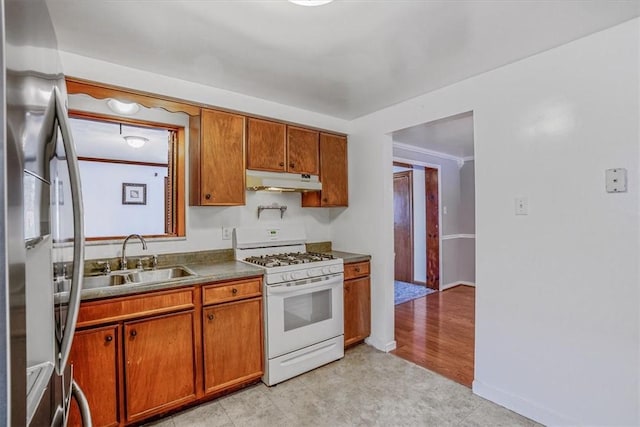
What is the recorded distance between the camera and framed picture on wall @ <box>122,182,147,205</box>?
3.38 meters

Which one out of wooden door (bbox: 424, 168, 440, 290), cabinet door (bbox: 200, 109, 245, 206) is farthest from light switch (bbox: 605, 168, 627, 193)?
wooden door (bbox: 424, 168, 440, 290)

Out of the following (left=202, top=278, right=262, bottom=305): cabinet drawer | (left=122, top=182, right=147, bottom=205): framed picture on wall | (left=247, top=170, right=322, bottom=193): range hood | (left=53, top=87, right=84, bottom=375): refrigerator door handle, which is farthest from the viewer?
(left=122, top=182, right=147, bottom=205): framed picture on wall

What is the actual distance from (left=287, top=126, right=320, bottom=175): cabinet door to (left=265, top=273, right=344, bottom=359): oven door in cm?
103

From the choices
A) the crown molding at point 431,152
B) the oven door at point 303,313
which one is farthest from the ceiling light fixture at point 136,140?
the crown molding at point 431,152

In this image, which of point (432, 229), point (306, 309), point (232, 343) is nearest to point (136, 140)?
point (232, 343)

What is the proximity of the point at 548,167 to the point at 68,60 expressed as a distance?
3036 mm

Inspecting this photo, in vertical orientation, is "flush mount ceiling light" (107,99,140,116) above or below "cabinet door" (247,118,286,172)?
above

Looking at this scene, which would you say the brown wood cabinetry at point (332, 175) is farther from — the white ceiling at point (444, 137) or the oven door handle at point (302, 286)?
the oven door handle at point (302, 286)

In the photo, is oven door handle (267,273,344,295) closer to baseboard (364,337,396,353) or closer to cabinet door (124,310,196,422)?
cabinet door (124,310,196,422)

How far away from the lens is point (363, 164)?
3.26 m

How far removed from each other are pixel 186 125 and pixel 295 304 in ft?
5.64

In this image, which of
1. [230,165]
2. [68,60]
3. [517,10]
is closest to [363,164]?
[230,165]

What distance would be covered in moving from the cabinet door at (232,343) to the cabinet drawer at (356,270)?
0.90 metres

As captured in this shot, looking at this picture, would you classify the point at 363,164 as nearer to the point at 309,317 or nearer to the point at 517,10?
the point at 309,317
